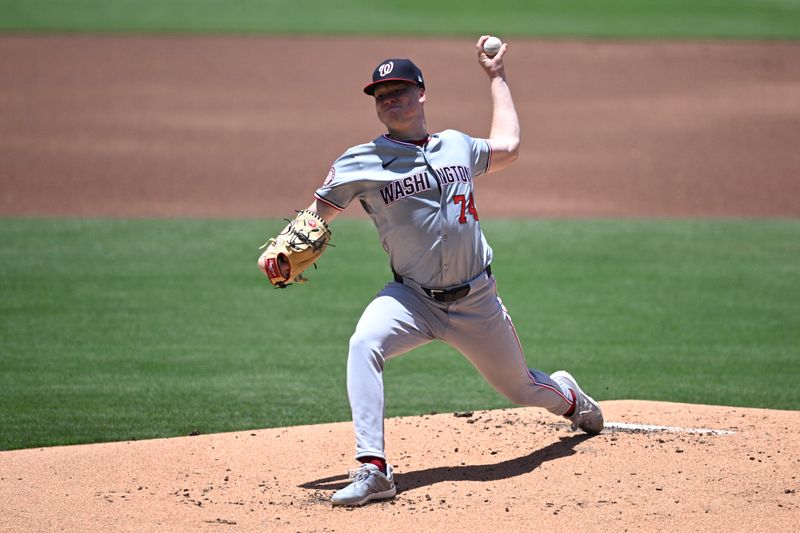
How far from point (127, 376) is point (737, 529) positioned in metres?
4.12

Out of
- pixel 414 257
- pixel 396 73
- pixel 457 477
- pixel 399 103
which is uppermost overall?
pixel 396 73

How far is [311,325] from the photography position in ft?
27.2

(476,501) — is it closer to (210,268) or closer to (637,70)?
(210,268)

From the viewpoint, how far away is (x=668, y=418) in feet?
18.8

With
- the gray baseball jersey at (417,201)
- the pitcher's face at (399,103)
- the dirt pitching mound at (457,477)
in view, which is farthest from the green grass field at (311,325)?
the pitcher's face at (399,103)

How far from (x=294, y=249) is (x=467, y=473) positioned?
1294 millimetres

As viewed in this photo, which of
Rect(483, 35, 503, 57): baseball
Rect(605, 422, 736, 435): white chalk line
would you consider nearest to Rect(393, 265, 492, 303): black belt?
Rect(483, 35, 503, 57): baseball

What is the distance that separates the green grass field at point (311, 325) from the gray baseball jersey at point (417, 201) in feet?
5.99

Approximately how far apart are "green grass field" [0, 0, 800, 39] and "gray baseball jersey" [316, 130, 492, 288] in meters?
17.5

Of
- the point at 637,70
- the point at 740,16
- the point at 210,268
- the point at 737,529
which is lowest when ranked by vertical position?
the point at 737,529

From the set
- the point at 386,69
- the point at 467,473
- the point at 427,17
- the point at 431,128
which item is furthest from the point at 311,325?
the point at 427,17

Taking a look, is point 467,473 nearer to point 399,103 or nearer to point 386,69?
point 399,103

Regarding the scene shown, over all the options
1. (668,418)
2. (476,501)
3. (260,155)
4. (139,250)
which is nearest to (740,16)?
(260,155)

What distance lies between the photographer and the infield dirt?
14.6 ft
